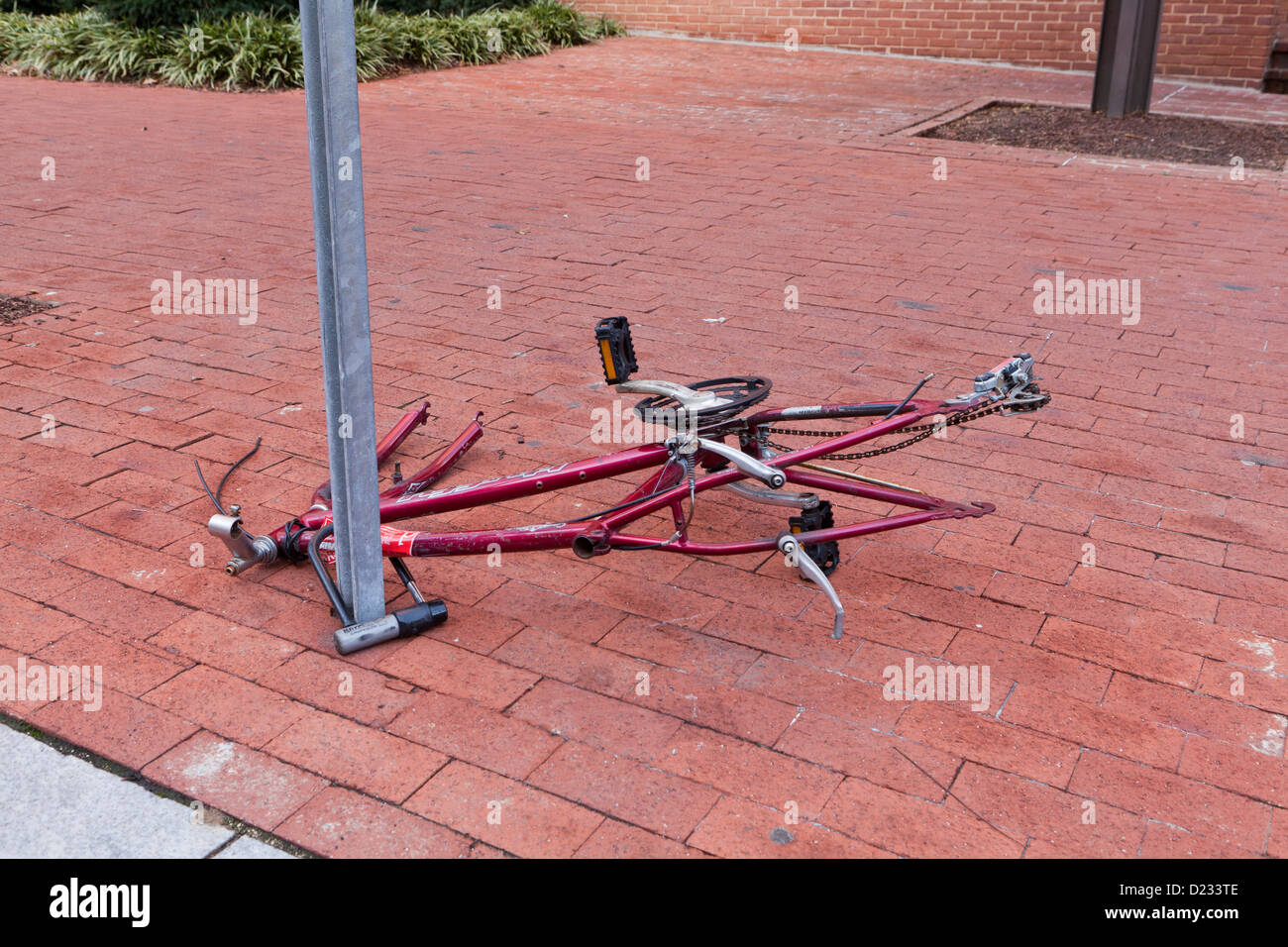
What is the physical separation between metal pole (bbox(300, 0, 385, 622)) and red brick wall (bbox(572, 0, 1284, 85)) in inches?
550

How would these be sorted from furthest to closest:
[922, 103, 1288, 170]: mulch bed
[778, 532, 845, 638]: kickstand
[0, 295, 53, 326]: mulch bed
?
[922, 103, 1288, 170]: mulch bed → [0, 295, 53, 326]: mulch bed → [778, 532, 845, 638]: kickstand

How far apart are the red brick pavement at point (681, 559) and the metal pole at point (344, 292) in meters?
0.29

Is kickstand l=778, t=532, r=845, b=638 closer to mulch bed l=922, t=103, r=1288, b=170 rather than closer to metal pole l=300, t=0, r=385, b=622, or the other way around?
metal pole l=300, t=0, r=385, b=622

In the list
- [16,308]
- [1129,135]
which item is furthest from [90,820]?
[1129,135]

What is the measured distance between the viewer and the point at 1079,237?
7367mm

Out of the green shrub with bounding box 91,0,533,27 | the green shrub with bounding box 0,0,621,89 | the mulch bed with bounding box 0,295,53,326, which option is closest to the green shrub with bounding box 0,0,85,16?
the green shrub with bounding box 0,0,621,89

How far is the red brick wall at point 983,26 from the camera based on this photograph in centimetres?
1387

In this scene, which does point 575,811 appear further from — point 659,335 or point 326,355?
point 659,335

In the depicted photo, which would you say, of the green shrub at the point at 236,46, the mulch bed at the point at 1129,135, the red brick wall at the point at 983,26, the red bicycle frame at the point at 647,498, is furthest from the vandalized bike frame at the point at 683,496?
the red brick wall at the point at 983,26

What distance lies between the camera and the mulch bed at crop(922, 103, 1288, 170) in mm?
9977

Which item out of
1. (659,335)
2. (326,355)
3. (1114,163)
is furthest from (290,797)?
(1114,163)

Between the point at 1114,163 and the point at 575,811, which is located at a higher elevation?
the point at 1114,163

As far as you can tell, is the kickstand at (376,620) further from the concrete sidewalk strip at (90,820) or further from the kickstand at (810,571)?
the kickstand at (810,571)
